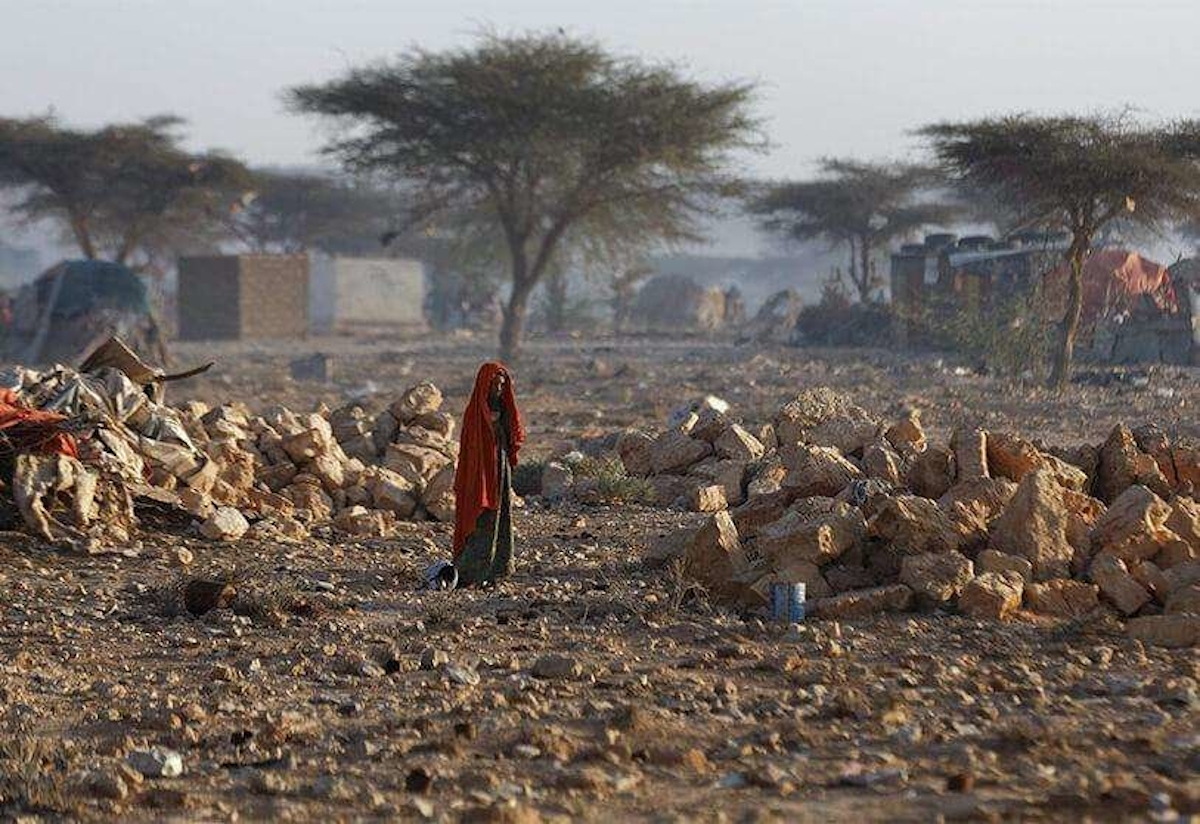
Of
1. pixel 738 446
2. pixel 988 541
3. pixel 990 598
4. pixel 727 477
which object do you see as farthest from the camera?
pixel 738 446

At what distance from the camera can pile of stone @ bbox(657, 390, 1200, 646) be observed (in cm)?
698

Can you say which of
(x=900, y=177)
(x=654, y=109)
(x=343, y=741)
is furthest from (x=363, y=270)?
(x=343, y=741)

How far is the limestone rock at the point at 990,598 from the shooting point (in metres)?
6.89

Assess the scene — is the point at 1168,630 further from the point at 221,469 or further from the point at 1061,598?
the point at 221,469

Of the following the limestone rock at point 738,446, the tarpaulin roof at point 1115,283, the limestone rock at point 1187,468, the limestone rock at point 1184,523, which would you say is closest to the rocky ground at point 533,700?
the limestone rock at point 1184,523

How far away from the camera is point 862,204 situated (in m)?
36.8

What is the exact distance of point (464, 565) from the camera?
8.09 metres

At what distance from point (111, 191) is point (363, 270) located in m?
9.31

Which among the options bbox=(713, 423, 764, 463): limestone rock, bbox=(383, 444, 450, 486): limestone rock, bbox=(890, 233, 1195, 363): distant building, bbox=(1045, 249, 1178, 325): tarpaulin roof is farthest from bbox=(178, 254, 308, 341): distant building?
bbox=(713, 423, 764, 463): limestone rock

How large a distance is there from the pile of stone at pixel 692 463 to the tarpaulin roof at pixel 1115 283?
12481mm

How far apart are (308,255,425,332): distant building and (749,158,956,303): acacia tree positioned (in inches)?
364

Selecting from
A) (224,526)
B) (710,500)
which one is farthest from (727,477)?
(224,526)

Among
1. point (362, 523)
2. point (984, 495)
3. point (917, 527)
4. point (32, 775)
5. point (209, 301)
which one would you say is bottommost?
point (32, 775)

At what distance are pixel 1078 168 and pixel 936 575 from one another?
1387 centimetres
